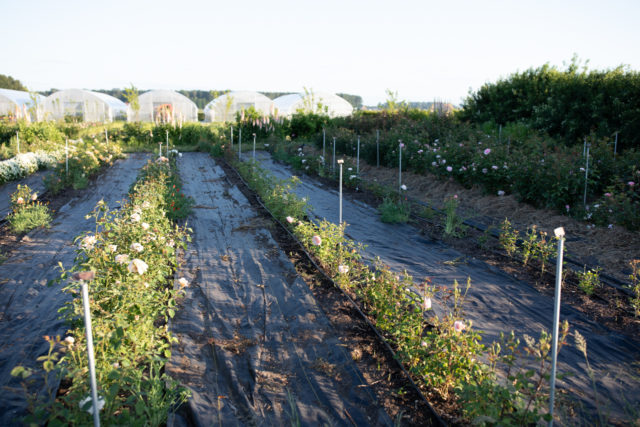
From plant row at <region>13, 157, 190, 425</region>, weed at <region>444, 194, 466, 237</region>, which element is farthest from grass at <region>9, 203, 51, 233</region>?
weed at <region>444, 194, 466, 237</region>

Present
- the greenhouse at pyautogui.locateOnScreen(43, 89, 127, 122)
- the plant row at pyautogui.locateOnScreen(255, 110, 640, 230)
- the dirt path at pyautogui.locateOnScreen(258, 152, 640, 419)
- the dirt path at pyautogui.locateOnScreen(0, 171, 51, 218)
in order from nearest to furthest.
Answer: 1. the dirt path at pyautogui.locateOnScreen(258, 152, 640, 419)
2. the plant row at pyautogui.locateOnScreen(255, 110, 640, 230)
3. the dirt path at pyautogui.locateOnScreen(0, 171, 51, 218)
4. the greenhouse at pyautogui.locateOnScreen(43, 89, 127, 122)

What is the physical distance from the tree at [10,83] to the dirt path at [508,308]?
154 ft

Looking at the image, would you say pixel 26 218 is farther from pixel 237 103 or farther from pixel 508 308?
pixel 237 103

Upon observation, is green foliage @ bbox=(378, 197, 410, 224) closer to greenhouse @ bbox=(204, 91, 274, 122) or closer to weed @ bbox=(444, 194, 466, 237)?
weed @ bbox=(444, 194, 466, 237)

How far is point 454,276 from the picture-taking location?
449cm

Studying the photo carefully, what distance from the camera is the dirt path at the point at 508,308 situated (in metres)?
2.73

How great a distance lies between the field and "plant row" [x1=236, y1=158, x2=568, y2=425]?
14 mm

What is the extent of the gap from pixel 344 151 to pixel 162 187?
26.1 feet

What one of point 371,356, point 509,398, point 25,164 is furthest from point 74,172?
point 509,398

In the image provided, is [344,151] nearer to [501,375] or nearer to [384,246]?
[384,246]

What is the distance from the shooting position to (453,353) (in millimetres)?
2568

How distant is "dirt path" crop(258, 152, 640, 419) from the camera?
2.73m

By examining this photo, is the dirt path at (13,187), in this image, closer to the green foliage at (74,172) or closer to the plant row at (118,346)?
the green foliage at (74,172)

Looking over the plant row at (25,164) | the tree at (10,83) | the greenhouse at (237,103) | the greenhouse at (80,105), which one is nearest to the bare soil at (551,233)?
the plant row at (25,164)
